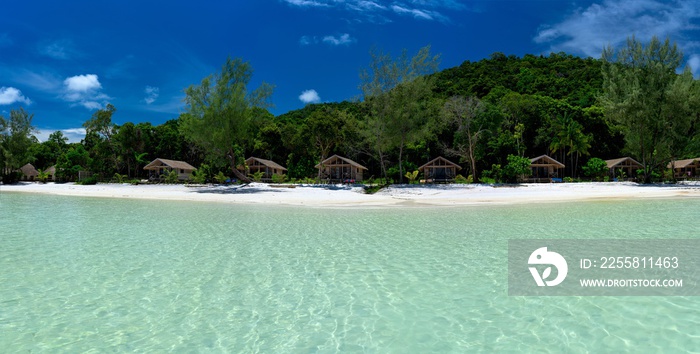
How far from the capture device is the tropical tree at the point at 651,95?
109ft

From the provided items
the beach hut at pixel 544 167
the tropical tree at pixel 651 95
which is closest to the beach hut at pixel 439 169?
the beach hut at pixel 544 167

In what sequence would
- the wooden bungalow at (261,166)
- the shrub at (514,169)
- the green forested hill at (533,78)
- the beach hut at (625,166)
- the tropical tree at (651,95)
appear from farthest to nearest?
the green forested hill at (533,78), the wooden bungalow at (261,166), the beach hut at (625,166), the shrub at (514,169), the tropical tree at (651,95)

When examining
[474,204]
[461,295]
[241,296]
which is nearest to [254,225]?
[241,296]

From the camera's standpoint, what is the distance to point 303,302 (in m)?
5.09

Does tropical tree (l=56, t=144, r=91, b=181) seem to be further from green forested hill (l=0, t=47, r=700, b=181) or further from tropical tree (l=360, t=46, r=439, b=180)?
tropical tree (l=360, t=46, r=439, b=180)

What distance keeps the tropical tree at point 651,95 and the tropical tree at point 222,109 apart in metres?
32.8

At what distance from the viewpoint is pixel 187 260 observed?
7574 mm

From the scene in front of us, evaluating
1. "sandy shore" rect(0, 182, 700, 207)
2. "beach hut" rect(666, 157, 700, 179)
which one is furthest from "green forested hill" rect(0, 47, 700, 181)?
"beach hut" rect(666, 157, 700, 179)

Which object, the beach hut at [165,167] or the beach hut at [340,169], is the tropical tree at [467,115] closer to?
the beach hut at [340,169]

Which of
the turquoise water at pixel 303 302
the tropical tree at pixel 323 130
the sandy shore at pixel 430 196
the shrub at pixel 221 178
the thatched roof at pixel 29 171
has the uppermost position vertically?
the tropical tree at pixel 323 130

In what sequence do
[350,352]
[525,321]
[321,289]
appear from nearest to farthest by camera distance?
[350,352] → [525,321] → [321,289]

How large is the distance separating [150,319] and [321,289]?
2219 mm

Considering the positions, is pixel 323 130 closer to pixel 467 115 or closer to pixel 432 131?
pixel 432 131

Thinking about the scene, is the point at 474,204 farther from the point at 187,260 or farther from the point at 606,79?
the point at 606,79
